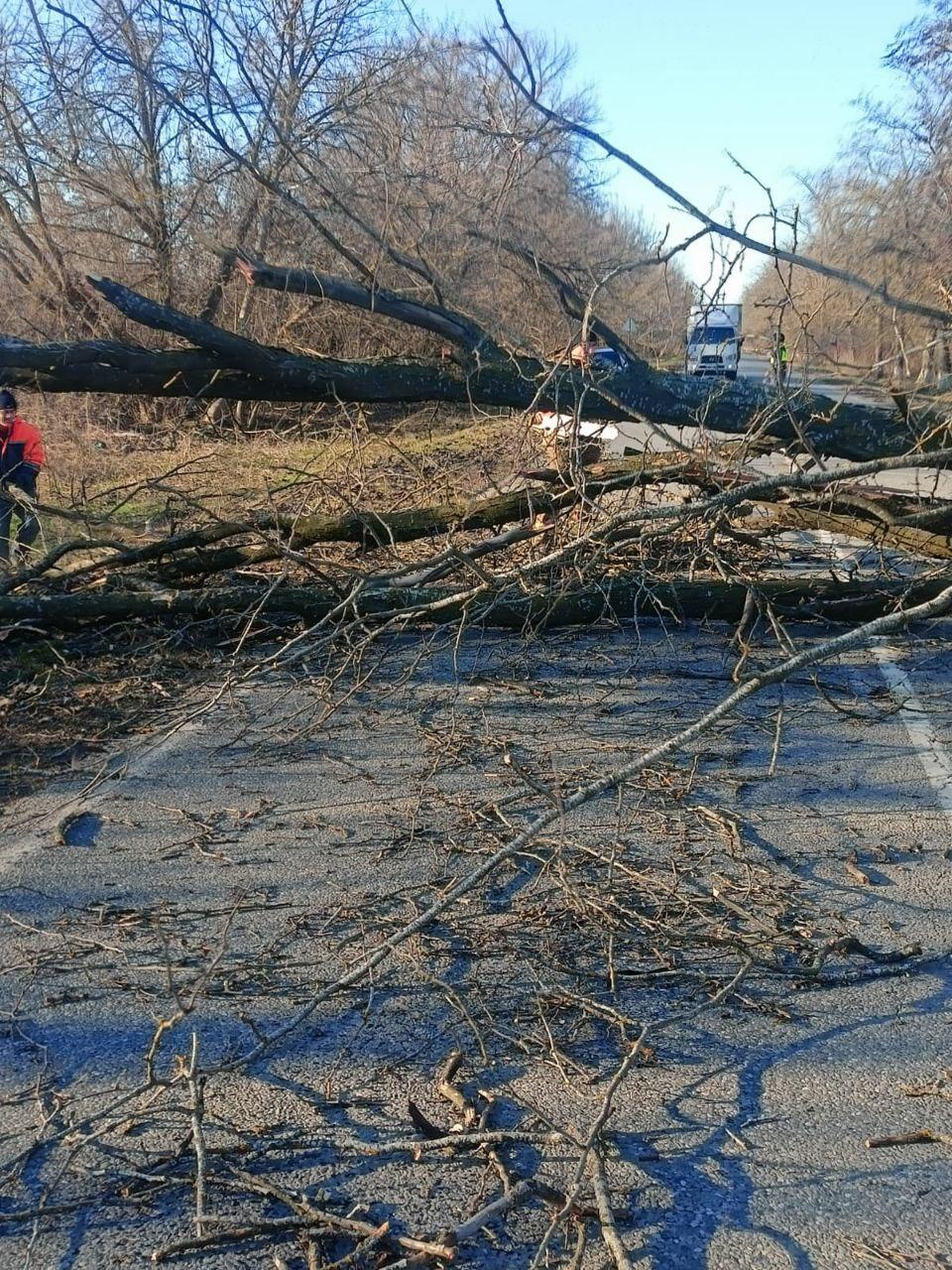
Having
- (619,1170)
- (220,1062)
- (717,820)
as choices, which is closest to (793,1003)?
(619,1170)

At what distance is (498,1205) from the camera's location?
2.69 meters

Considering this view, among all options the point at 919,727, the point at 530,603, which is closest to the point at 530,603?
the point at 530,603

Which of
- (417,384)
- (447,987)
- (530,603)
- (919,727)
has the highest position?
(417,384)

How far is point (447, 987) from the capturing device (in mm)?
3701

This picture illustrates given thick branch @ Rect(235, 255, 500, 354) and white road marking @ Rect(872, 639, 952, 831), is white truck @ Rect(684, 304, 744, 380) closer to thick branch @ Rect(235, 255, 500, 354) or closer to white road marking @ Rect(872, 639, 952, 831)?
thick branch @ Rect(235, 255, 500, 354)

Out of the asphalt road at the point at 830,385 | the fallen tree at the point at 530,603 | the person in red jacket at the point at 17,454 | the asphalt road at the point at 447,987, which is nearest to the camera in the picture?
the asphalt road at the point at 447,987

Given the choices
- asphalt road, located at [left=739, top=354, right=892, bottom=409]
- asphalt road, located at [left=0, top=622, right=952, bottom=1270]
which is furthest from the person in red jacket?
asphalt road, located at [left=739, top=354, right=892, bottom=409]

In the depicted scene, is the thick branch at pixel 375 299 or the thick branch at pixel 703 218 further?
the thick branch at pixel 375 299

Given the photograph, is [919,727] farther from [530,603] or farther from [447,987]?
→ [447,987]

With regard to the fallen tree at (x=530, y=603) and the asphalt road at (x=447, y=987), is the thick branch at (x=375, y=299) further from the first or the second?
the asphalt road at (x=447, y=987)

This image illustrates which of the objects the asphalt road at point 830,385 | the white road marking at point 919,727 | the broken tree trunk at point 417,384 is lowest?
the white road marking at point 919,727

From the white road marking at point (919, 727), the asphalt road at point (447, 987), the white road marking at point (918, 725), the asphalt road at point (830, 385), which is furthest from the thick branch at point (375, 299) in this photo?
the white road marking at point (919, 727)

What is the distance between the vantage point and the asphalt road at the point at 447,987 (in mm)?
2840

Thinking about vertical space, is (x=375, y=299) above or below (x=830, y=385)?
above
